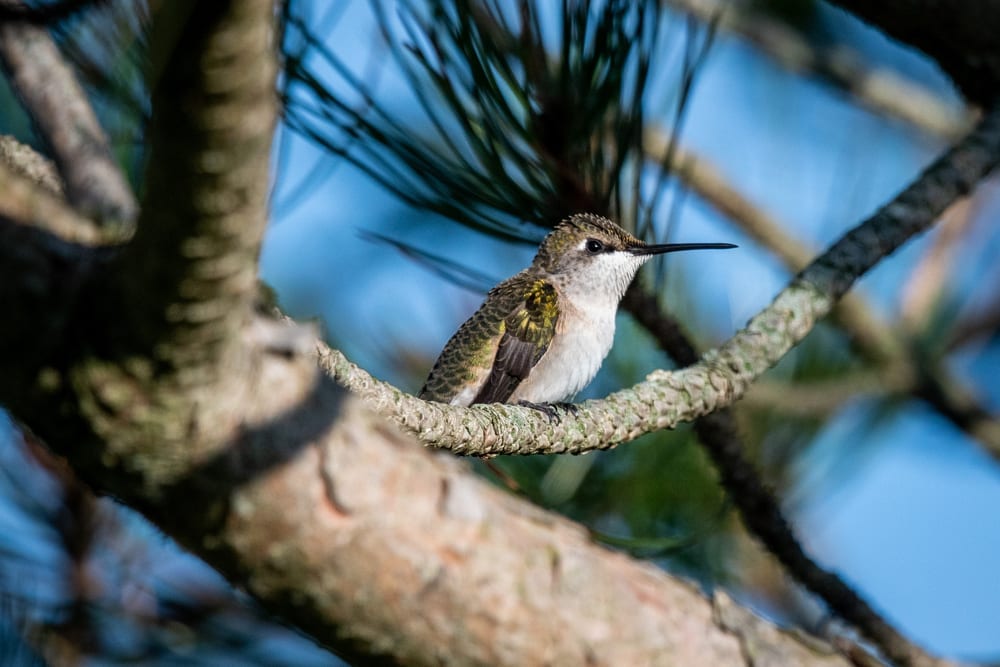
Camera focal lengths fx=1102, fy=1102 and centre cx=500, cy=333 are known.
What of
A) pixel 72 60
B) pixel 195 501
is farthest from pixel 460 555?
pixel 72 60

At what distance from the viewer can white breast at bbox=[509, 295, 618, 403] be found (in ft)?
9.62

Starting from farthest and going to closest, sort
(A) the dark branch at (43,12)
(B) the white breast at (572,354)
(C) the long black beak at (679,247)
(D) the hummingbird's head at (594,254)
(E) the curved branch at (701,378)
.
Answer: (B) the white breast at (572,354) < (D) the hummingbird's head at (594,254) < (C) the long black beak at (679,247) < (E) the curved branch at (701,378) < (A) the dark branch at (43,12)

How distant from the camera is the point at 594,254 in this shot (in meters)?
3.09

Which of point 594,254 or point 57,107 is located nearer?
point 57,107

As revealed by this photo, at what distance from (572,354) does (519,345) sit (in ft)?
0.48

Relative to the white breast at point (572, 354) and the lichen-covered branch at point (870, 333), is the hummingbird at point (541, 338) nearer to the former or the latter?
the white breast at point (572, 354)

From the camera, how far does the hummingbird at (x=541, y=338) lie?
295 cm

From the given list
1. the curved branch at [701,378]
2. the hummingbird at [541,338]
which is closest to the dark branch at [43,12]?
the curved branch at [701,378]

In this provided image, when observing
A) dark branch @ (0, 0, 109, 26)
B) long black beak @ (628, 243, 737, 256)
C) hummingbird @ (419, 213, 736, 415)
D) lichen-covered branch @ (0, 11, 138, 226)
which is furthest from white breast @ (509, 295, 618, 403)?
dark branch @ (0, 0, 109, 26)

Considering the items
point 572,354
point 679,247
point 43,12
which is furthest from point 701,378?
point 572,354

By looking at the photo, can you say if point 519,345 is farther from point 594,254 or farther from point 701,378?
point 701,378

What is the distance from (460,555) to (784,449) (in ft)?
8.98

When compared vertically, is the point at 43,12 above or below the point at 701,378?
below

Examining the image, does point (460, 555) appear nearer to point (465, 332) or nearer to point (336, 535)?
point (336, 535)
